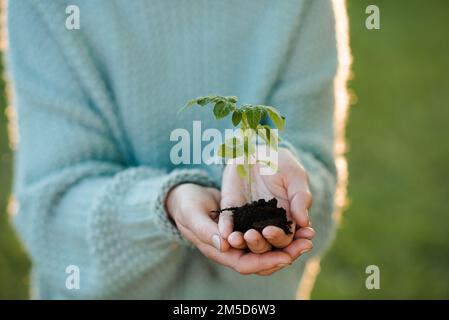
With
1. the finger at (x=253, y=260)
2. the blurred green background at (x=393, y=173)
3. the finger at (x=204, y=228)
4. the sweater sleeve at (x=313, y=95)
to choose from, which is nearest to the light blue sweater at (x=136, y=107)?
the sweater sleeve at (x=313, y=95)

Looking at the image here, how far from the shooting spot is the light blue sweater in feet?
6.22

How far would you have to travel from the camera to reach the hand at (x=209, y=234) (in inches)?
59.3

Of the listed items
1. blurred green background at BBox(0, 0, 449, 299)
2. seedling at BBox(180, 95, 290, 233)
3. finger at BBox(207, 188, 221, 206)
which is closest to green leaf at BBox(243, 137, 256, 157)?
seedling at BBox(180, 95, 290, 233)

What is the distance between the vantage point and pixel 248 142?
1.54 metres

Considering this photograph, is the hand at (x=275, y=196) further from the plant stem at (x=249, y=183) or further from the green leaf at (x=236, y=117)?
the green leaf at (x=236, y=117)

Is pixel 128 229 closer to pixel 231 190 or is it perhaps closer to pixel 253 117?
pixel 231 190

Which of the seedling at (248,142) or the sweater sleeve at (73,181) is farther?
the sweater sleeve at (73,181)

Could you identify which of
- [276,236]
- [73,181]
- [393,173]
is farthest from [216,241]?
[393,173]

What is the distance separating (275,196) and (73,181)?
0.60m

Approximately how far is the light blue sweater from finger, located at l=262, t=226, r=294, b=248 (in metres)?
0.40

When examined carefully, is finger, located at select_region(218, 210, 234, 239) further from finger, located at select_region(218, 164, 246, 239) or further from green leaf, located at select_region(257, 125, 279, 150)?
green leaf, located at select_region(257, 125, 279, 150)

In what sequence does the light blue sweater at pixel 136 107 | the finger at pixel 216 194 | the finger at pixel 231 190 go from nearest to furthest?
the finger at pixel 231 190
the finger at pixel 216 194
the light blue sweater at pixel 136 107

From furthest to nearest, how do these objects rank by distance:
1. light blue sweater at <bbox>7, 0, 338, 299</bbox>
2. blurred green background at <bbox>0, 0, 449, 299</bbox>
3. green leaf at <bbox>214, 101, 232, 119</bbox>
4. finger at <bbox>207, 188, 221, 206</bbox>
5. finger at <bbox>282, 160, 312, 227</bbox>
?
1. blurred green background at <bbox>0, 0, 449, 299</bbox>
2. light blue sweater at <bbox>7, 0, 338, 299</bbox>
3. finger at <bbox>207, 188, 221, 206</bbox>
4. finger at <bbox>282, 160, 312, 227</bbox>
5. green leaf at <bbox>214, 101, 232, 119</bbox>

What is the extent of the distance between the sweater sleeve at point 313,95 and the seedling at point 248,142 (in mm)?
393
